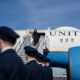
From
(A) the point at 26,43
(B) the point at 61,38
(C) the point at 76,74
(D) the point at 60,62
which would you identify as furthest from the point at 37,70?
(B) the point at 61,38

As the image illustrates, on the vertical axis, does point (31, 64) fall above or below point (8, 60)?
below

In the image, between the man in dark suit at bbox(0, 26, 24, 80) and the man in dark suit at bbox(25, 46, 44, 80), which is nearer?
the man in dark suit at bbox(0, 26, 24, 80)

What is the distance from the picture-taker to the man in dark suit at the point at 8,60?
9.53ft

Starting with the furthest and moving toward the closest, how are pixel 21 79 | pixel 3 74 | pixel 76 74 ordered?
pixel 76 74 < pixel 21 79 < pixel 3 74

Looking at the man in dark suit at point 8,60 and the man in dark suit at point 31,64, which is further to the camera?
the man in dark suit at point 31,64

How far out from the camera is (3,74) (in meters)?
2.88

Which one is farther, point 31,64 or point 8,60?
point 31,64

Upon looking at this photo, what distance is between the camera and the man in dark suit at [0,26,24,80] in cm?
290

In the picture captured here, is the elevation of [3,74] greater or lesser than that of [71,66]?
greater

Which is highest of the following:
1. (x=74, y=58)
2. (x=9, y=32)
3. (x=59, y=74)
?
(x=9, y=32)

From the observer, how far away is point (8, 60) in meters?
2.96

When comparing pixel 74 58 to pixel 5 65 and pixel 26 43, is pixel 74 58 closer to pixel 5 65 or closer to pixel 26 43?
pixel 26 43

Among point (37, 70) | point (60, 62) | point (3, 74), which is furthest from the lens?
point (60, 62)

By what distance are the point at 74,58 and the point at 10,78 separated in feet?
45.3
